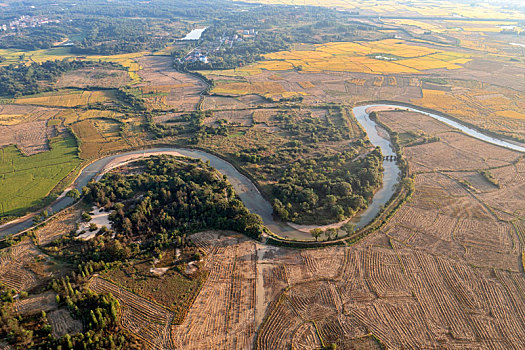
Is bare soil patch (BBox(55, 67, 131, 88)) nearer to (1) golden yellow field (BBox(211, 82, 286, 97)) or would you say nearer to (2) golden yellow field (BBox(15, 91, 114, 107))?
(2) golden yellow field (BBox(15, 91, 114, 107))

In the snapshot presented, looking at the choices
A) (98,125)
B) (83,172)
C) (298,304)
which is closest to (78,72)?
(98,125)

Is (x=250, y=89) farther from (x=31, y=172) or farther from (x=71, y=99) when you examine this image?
(x=31, y=172)

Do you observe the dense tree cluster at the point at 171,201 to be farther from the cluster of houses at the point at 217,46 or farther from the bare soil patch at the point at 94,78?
the cluster of houses at the point at 217,46

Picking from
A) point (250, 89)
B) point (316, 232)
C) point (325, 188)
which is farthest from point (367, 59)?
point (316, 232)

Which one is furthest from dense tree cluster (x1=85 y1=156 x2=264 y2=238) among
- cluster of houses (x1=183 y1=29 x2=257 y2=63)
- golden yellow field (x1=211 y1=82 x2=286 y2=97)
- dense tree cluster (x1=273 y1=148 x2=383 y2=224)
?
cluster of houses (x1=183 y1=29 x2=257 y2=63)

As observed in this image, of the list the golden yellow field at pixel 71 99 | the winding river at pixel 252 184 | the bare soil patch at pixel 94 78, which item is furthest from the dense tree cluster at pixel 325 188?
the bare soil patch at pixel 94 78

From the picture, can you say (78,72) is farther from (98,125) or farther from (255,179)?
(255,179)
